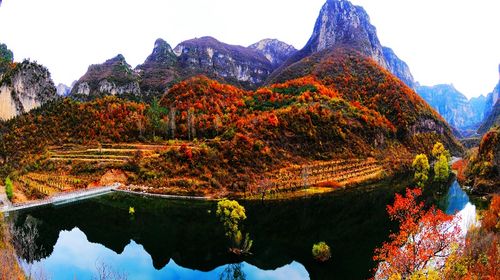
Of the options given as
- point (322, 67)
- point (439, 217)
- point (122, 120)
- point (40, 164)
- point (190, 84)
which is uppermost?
point (322, 67)

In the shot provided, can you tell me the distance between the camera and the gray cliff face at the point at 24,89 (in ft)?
367

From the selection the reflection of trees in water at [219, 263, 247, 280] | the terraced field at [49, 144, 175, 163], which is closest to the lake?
the reflection of trees in water at [219, 263, 247, 280]

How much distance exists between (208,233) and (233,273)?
47.1 feet

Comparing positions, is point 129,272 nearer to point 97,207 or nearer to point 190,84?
point 97,207

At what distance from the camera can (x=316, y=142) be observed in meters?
115

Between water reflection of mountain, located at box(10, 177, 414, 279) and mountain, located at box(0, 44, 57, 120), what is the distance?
61690 mm

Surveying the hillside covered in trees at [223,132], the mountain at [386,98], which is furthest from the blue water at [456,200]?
the mountain at [386,98]

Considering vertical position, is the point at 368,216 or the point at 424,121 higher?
the point at 424,121

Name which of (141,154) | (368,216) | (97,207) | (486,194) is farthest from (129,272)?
(486,194)

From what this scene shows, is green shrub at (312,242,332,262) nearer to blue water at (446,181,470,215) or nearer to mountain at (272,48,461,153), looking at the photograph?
blue water at (446,181,470,215)

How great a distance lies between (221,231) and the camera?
56625 millimetres

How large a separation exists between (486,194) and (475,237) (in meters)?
51.8

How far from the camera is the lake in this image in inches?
1743

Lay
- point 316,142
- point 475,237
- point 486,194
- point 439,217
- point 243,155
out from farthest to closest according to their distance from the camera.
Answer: point 316,142 → point 243,155 → point 486,194 → point 475,237 → point 439,217
